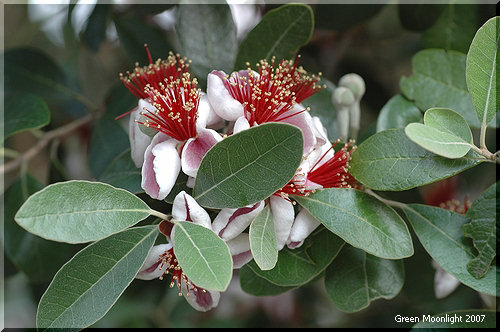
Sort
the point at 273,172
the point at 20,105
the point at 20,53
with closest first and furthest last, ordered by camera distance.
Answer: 1. the point at 273,172
2. the point at 20,105
3. the point at 20,53

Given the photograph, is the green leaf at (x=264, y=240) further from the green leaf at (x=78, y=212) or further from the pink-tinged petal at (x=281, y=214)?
the green leaf at (x=78, y=212)

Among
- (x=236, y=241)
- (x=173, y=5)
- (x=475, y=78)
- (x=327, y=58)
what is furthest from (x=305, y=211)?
(x=327, y=58)

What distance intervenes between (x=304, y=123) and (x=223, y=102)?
0.12 metres

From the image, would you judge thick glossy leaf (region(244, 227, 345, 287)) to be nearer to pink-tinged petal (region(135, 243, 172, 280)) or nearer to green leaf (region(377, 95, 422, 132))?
pink-tinged petal (region(135, 243, 172, 280))

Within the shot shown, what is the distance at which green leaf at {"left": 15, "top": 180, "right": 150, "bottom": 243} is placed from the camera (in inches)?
22.4

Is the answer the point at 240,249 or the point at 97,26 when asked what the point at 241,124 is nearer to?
the point at 240,249

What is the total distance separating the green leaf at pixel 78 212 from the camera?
57cm

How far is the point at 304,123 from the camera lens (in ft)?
2.36

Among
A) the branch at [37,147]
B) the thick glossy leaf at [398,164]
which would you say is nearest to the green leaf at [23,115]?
the branch at [37,147]

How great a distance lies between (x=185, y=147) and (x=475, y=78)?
42 centimetres

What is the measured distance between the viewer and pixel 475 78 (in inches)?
28.4

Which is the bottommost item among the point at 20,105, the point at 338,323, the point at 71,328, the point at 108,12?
the point at 338,323

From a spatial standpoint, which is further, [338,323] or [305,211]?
[338,323]

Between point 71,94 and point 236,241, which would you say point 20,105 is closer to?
point 71,94
